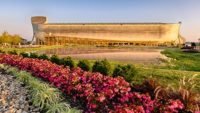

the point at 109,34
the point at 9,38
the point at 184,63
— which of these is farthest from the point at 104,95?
the point at 109,34

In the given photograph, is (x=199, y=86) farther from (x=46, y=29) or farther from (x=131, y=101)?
(x=46, y=29)

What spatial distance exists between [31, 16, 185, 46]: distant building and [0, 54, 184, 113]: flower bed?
11497cm

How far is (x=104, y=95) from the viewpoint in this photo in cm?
895

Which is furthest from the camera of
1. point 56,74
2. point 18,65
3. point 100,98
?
point 18,65

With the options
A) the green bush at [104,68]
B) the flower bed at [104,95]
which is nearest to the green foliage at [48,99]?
the flower bed at [104,95]

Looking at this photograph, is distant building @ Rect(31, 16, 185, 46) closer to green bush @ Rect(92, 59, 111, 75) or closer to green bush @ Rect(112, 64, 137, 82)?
green bush @ Rect(92, 59, 111, 75)

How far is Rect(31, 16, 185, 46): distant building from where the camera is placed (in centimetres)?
12888

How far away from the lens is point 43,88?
10484mm

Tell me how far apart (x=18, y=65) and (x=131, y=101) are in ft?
33.9

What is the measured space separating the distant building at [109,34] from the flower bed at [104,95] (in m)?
115

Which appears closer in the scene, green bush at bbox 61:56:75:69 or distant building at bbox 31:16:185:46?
green bush at bbox 61:56:75:69

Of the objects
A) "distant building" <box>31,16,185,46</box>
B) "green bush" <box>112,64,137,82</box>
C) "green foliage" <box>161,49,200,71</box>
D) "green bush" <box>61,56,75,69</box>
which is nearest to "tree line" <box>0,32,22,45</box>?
"distant building" <box>31,16,185,46</box>

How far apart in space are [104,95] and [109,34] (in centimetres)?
12120

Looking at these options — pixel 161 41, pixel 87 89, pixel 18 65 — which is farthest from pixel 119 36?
pixel 87 89
